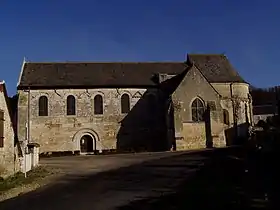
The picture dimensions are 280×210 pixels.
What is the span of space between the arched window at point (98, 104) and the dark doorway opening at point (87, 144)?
304 centimetres

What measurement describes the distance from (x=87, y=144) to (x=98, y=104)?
15.4ft

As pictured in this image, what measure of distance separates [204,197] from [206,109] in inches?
1186

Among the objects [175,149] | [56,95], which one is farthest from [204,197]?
[56,95]

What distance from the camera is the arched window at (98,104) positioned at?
43.2 meters

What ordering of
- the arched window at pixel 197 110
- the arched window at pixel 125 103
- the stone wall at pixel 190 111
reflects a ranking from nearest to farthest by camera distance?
the stone wall at pixel 190 111 → the arched window at pixel 197 110 → the arched window at pixel 125 103

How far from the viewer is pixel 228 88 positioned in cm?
4581

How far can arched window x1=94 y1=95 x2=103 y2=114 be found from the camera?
43250 mm

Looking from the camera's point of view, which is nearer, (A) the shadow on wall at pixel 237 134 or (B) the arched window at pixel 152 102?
(A) the shadow on wall at pixel 237 134

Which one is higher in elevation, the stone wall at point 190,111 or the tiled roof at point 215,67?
the tiled roof at point 215,67

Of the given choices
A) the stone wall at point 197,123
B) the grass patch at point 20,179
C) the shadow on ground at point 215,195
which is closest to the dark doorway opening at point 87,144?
the stone wall at point 197,123

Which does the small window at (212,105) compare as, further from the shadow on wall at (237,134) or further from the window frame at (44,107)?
the window frame at (44,107)

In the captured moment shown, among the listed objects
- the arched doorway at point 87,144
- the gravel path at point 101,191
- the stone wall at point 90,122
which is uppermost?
the stone wall at point 90,122

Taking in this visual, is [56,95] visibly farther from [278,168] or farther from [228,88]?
[278,168]

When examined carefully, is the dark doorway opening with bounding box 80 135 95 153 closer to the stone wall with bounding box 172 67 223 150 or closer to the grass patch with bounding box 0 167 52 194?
the stone wall with bounding box 172 67 223 150
